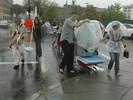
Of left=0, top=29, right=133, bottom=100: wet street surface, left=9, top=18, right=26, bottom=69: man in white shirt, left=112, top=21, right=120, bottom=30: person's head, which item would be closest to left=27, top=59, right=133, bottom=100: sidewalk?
left=0, top=29, right=133, bottom=100: wet street surface

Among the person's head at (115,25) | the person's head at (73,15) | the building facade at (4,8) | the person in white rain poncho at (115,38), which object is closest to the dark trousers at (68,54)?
the person's head at (73,15)

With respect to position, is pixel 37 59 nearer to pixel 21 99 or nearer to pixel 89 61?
pixel 89 61

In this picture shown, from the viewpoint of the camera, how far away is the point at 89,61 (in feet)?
31.1

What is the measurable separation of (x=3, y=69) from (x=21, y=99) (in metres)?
3.62

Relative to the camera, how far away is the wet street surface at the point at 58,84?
275 inches

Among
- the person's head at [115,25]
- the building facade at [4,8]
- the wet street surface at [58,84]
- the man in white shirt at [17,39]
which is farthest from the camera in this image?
the building facade at [4,8]

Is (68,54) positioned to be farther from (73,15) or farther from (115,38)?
(115,38)

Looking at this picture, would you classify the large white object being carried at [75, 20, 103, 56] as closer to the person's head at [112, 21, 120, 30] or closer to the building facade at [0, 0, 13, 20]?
the person's head at [112, 21, 120, 30]

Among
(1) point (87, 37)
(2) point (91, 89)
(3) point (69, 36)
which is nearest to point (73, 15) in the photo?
(3) point (69, 36)

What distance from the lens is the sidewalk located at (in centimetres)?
686

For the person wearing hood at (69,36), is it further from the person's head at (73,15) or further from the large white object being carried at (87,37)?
the large white object being carried at (87,37)

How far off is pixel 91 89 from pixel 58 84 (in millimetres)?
952

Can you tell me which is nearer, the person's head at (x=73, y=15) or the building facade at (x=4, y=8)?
the person's head at (x=73, y=15)

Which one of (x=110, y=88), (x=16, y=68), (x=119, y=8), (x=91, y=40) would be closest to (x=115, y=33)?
(x=91, y=40)
